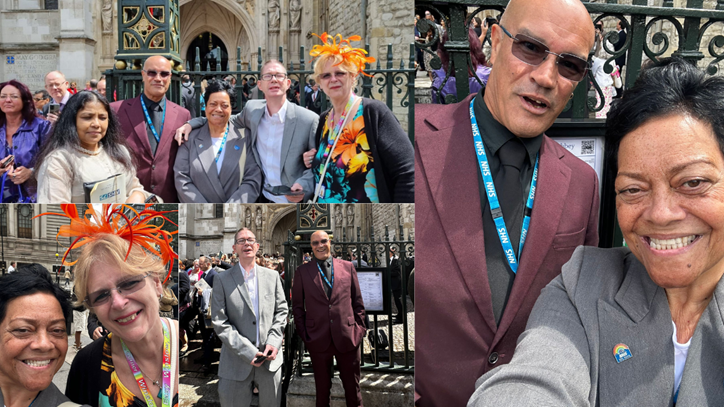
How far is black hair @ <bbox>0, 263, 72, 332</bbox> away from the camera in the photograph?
2068 mm

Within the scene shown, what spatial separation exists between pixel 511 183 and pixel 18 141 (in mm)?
2278

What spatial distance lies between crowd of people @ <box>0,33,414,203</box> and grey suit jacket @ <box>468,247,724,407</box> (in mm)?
768

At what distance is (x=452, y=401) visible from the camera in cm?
201

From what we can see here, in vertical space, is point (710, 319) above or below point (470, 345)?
above

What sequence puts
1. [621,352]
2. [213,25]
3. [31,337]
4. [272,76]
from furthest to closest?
1. [213,25]
2. [272,76]
3. [31,337]
4. [621,352]

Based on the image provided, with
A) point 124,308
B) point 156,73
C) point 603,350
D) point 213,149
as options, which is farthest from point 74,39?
point 603,350

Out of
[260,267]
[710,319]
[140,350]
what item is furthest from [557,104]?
[140,350]

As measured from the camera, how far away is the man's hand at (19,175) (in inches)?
89.7

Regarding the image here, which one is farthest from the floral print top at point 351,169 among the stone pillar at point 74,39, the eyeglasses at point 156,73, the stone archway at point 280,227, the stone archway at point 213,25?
the stone archway at point 213,25

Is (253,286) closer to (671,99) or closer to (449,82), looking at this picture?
(449,82)

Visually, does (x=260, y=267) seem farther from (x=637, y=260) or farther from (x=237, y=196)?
(x=637, y=260)

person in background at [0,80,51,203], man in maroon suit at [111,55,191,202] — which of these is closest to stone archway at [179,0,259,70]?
person in background at [0,80,51,203]

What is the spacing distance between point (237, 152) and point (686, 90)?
5.68ft

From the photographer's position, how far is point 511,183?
1.96 metres
